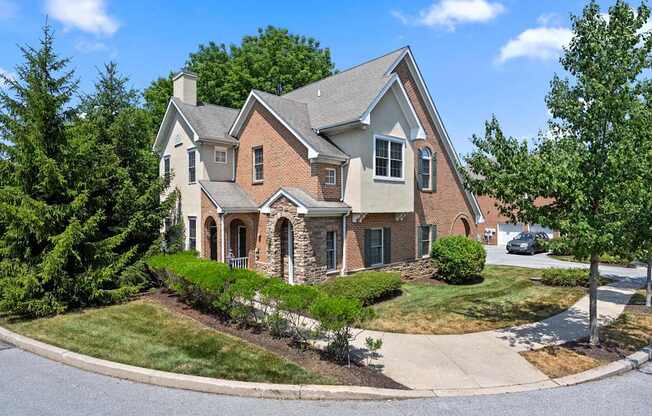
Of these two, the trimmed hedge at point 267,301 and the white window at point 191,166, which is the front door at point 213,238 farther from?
the trimmed hedge at point 267,301

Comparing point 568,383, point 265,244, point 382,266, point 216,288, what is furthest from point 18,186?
point 568,383

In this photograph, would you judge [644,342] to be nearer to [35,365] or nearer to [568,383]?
[568,383]

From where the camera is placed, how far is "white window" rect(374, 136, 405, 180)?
14859mm

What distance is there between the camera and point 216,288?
9352 mm

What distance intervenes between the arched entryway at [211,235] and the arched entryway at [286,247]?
3.93 meters

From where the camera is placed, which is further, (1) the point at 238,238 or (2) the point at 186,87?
(2) the point at 186,87

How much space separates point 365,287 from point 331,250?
294 cm

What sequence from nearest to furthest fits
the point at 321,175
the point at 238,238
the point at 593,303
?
the point at 593,303
the point at 321,175
the point at 238,238

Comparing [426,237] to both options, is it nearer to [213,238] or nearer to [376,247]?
[376,247]

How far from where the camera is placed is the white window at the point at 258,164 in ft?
55.5

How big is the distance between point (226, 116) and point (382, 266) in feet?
39.4

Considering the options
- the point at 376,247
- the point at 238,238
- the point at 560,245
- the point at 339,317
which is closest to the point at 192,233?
the point at 238,238

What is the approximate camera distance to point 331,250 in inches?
563

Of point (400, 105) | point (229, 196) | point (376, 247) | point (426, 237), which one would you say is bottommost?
point (376, 247)
